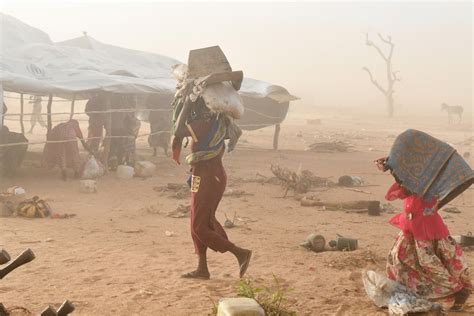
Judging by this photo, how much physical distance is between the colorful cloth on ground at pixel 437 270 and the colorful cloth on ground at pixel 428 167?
33cm

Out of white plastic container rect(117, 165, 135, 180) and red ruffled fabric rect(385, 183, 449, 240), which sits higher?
red ruffled fabric rect(385, 183, 449, 240)

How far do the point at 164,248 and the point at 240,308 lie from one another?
2.93 m

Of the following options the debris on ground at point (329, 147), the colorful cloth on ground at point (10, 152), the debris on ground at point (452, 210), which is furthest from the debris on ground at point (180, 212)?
the debris on ground at point (329, 147)

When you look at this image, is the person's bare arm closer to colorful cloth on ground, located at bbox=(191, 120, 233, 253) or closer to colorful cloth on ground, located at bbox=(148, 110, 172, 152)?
colorful cloth on ground, located at bbox=(191, 120, 233, 253)

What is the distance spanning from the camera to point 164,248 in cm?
683

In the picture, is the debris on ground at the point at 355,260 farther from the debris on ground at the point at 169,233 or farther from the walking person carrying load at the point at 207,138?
the debris on ground at the point at 169,233

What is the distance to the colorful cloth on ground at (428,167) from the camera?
450cm

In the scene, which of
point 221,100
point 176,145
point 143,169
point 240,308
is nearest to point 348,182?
point 143,169

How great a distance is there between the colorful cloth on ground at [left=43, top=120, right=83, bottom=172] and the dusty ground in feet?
1.32

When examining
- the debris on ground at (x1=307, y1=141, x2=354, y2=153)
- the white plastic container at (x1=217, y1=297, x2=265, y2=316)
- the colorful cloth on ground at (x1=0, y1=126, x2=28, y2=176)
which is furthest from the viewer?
the debris on ground at (x1=307, y1=141, x2=354, y2=153)

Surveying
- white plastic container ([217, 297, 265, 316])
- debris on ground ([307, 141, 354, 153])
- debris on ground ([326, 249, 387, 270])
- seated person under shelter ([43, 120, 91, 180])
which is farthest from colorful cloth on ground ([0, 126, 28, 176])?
debris on ground ([307, 141, 354, 153])

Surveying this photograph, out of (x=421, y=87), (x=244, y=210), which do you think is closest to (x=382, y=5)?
(x=421, y=87)

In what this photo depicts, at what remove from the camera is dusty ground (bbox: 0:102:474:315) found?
5.02m

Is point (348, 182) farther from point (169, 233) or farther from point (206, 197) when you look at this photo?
point (206, 197)
